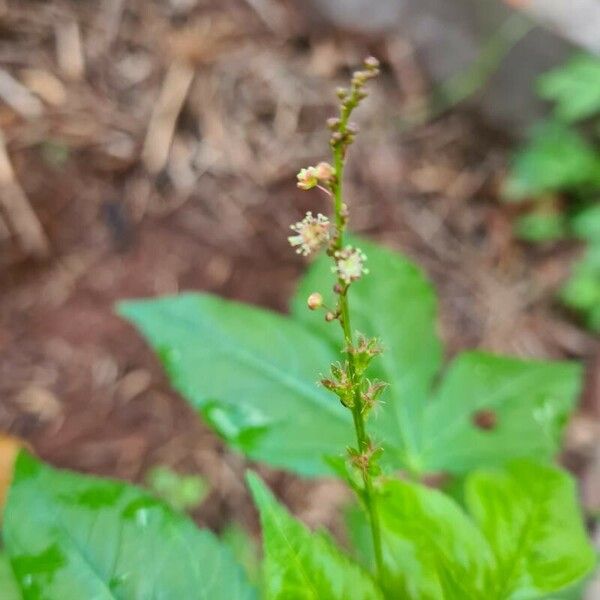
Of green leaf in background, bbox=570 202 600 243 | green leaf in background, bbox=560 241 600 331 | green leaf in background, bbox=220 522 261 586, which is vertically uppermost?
green leaf in background, bbox=570 202 600 243

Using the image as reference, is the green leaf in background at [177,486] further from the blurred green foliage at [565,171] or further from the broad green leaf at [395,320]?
the blurred green foliage at [565,171]

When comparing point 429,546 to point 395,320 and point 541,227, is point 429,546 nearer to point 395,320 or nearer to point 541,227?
point 395,320

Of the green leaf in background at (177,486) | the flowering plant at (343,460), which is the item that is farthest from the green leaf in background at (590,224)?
the green leaf in background at (177,486)

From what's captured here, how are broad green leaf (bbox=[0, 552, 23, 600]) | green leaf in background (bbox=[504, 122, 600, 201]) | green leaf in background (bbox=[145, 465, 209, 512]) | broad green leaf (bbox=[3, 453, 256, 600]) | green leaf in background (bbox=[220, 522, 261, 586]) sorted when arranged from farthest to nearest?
1. green leaf in background (bbox=[504, 122, 600, 201])
2. green leaf in background (bbox=[145, 465, 209, 512])
3. green leaf in background (bbox=[220, 522, 261, 586])
4. broad green leaf (bbox=[0, 552, 23, 600])
5. broad green leaf (bbox=[3, 453, 256, 600])

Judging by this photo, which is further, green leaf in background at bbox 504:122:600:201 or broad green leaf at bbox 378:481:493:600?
green leaf in background at bbox 504:122:600:201

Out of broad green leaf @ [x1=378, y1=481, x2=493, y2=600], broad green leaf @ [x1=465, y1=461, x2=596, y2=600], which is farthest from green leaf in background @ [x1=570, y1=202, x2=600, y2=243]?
broad green leaf @ [x1=378, y1=481, x2=493, y2=600]

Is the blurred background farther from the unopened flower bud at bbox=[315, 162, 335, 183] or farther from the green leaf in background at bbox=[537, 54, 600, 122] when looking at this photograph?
the unopened flower bud at bbox=[315, 162, 335, 183]

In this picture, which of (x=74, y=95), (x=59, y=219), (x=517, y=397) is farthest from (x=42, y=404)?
(x=517, y=397)

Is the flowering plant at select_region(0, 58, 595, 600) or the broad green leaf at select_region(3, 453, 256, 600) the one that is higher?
the flowering plant at select_region(0, 58, 595, 600)
